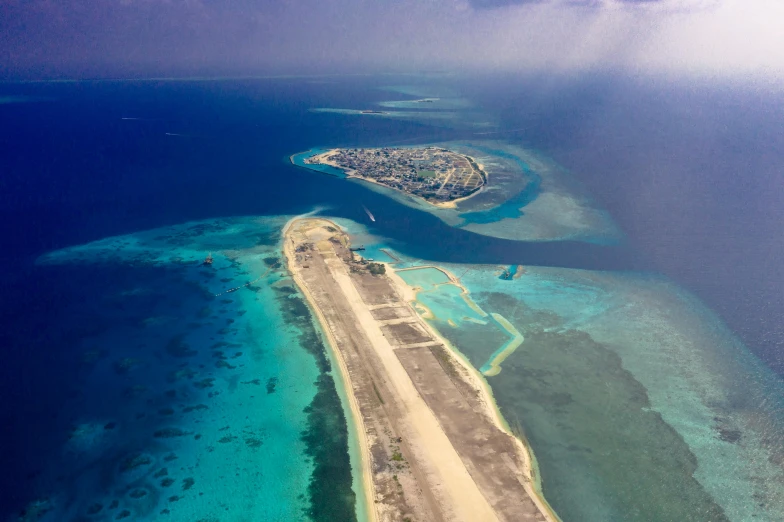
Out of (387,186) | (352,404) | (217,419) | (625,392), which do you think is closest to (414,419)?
(352,404)

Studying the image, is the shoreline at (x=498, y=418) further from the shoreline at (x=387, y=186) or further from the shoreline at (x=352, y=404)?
the shoreline at (x=387, y=186)

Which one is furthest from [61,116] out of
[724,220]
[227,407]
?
[724,220]

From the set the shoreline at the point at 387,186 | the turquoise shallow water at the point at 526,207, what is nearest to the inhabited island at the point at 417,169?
the shoreline at the point at 387,186

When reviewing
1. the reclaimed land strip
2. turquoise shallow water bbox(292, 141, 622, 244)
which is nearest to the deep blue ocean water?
turquoise shallow water bbox(292, 141, 622, 244)

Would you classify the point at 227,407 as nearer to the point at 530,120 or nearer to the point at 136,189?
the point at 136,189

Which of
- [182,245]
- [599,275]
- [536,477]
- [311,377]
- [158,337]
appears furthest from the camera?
[182,245]

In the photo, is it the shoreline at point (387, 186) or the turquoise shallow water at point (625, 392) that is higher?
the shoreline at point (387, 186)

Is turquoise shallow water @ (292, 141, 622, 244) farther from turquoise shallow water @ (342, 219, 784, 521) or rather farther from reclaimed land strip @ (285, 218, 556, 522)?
reclaimed land strip @ (285, 218, 556, 522)
